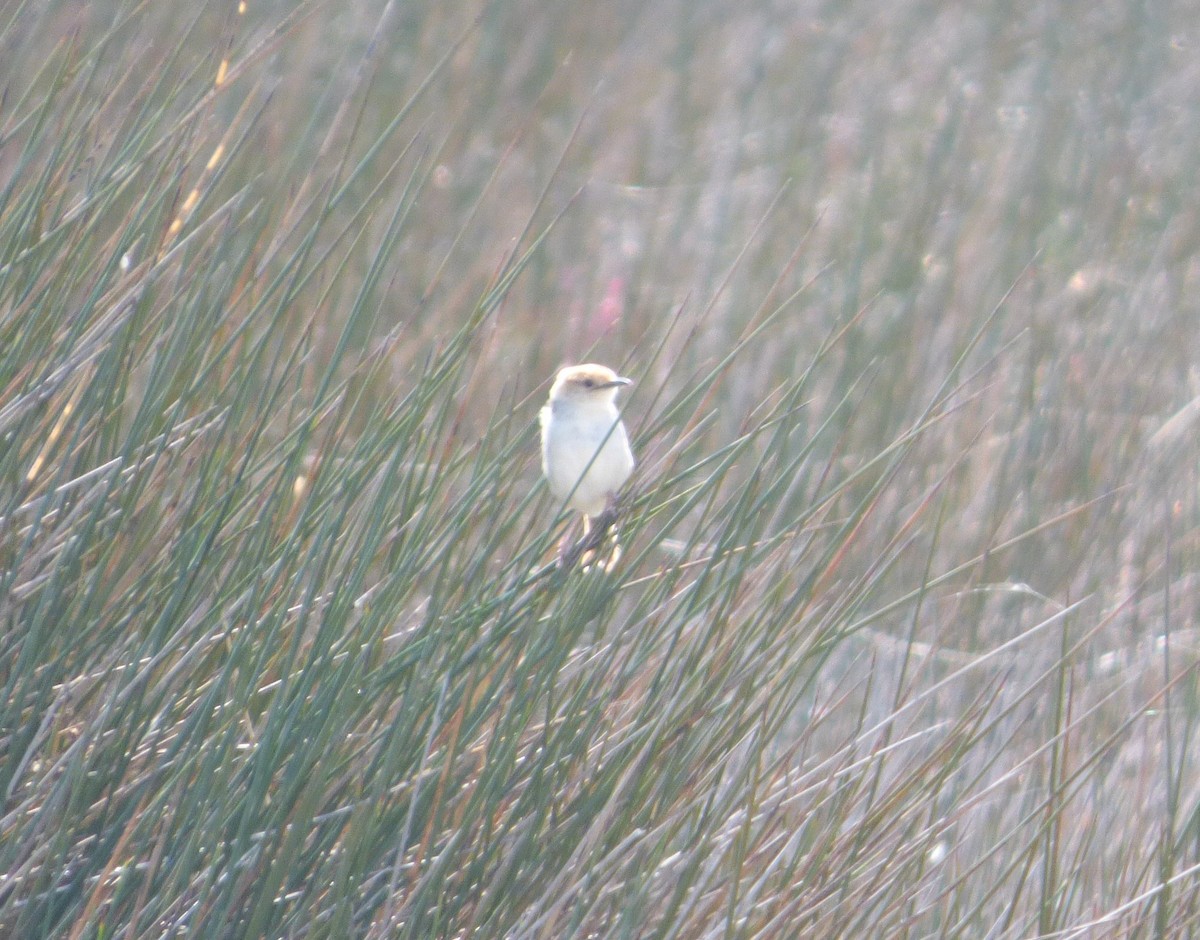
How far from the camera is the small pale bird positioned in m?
2.77

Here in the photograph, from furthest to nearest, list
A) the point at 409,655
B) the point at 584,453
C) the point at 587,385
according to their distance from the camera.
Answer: the point at 587,385, the point at 584,453, the point at 409,655

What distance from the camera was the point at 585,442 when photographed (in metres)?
2.90

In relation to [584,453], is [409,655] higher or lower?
lower

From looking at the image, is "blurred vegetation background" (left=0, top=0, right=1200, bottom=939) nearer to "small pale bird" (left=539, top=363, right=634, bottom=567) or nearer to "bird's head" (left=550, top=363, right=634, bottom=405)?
"small pale bird" (left=539, top=363, right=634, bottom=567)

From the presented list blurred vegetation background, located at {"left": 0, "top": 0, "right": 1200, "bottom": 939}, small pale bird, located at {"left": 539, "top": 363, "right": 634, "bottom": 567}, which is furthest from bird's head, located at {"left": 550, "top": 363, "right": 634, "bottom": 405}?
blurred vegetation background, located at {"left": 0, "top": 0, "right": 1200, "bottom": 939}

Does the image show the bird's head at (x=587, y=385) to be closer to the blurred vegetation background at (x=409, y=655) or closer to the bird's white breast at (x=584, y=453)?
the bird's white breast at (x=584, y=453)

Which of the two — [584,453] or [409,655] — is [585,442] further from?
[409,655]

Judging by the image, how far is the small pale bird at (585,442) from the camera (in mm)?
2770

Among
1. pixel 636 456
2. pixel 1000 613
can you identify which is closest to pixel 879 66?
pixel 1000 613

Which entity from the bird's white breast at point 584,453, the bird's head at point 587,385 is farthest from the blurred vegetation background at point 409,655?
the bird's head at point 587,385

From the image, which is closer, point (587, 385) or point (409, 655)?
point (409, 655)

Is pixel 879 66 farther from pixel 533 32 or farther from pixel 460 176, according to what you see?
pixel 460 176

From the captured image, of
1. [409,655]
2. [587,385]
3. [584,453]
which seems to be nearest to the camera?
[409,655]

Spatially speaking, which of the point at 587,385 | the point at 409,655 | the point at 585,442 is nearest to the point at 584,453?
the point at 585,442
